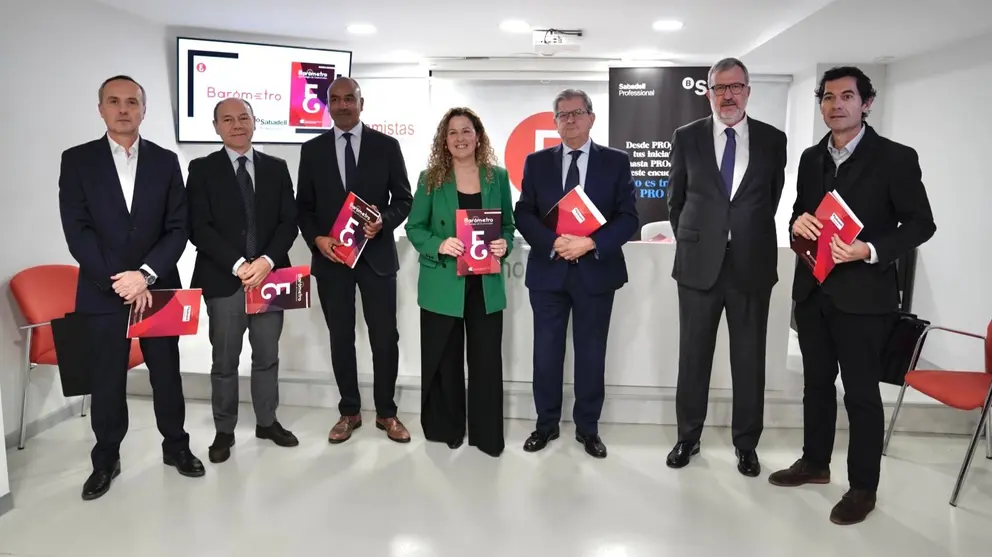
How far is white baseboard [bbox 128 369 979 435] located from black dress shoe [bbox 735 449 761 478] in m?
0.62

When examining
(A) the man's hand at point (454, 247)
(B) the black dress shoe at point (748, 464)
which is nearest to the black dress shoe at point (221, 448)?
(A) the man's hand at point (454, 247)

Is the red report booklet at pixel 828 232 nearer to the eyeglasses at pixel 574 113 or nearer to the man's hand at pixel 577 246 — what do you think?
the man's hand at pixel 577 246

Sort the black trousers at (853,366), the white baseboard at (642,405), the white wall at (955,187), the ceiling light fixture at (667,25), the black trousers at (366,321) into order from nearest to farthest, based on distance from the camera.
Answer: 1. the black trousers at (853,366)
2. the black trousers at (366,321)
3. the white baseboard at (642,405)
4. the white wall at (955,187)
5. the ceiling light fixture at (667,25)

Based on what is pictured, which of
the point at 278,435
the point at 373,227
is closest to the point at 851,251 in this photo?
the point at 373,227

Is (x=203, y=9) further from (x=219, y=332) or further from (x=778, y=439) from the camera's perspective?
(x=778, y=439)

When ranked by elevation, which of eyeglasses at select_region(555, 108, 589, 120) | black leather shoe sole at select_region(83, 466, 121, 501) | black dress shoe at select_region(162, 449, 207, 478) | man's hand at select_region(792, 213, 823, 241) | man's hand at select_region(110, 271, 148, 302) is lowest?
black leather shoe sole at select_region(83, 466, 121, 501)

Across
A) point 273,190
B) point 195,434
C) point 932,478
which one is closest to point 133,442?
point 195,434

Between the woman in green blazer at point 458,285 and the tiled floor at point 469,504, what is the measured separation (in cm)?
26

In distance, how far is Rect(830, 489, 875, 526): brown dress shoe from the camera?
2773mm

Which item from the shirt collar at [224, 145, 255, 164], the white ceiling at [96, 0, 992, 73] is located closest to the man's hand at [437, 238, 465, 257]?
the shirt collar at [224, 145, 255, 164]

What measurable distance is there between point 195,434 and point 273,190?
1.50 m

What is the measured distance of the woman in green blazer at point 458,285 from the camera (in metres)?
3.23

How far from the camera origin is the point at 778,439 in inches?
146

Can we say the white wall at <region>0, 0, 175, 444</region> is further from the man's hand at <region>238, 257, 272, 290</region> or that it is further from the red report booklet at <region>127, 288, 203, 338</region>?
the man's hand at <region>238, 257, 272, 290</region>
